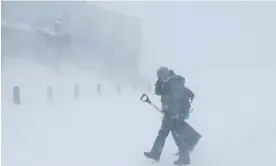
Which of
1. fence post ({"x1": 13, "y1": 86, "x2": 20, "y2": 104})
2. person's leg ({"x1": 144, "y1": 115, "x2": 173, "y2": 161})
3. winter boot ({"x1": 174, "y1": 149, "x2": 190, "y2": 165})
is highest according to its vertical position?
fence post ({"x1": 13, "y1": 86, "x2": 20, "y2": 104})

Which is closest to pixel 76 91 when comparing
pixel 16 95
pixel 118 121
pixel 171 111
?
pixel 16 95

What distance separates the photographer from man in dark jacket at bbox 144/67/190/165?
3.95 meters

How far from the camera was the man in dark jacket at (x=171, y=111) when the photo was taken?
3.95m

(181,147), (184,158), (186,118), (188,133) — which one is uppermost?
(186,118)

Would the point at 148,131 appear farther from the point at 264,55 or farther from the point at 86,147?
the point at 264,55

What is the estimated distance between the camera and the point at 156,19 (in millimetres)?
5855

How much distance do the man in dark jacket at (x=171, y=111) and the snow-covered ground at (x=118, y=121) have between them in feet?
0.49

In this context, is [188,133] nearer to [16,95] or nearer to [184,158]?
[184,158]

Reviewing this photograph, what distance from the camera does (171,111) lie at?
3992mm

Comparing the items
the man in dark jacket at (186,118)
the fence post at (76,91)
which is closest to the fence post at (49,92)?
the fence post at (76,91)

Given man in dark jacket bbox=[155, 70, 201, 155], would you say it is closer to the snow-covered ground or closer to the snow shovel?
the snow shovel

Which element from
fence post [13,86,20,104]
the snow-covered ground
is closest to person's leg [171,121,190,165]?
the snow-covered ground

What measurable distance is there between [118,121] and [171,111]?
53.3 inches

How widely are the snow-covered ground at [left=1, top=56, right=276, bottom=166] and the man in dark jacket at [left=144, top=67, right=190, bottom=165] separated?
148 millimetres
